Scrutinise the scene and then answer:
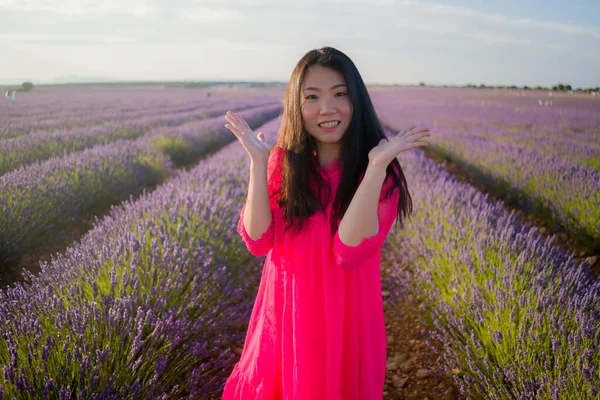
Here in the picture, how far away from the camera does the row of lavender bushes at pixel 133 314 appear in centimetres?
127

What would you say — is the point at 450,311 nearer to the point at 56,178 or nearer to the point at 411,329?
the point at 411,329

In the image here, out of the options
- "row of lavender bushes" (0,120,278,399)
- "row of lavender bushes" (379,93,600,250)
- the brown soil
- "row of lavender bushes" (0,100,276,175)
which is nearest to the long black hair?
"row of lavender bushes" (379,93,600,250)

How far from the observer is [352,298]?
45.9 inches

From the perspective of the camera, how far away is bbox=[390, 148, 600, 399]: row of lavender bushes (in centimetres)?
143

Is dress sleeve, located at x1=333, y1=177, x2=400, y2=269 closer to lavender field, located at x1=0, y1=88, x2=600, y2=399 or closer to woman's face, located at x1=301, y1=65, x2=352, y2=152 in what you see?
woman's face, located at x1=301, y1=65, x2=352, y2=152

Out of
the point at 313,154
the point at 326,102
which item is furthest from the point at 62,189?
the point at 326,102

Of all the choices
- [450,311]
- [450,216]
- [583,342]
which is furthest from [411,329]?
[583,342]

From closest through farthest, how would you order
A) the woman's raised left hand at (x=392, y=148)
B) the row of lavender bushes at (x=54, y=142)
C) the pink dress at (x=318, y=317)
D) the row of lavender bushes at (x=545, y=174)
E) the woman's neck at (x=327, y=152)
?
1. the woman's raised left hand at (x=392, y=148)
2. the pink dress at (x=318, y=317)
3. the woman's neck at (x=327, y=152)
4. the row of lavender bushes at (x=545, y=174)
5. the row of lavender bushes at (x=54, y=142)

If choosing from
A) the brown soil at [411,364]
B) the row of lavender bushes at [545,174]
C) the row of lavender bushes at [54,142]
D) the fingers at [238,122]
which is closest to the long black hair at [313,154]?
the fingers at [238,122]

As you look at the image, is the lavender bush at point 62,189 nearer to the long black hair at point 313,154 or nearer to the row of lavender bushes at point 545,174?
the long black hair at point 313,154

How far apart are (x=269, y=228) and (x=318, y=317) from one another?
0.30 m

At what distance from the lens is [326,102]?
3.78 feet

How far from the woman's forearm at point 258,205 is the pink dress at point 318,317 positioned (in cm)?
4

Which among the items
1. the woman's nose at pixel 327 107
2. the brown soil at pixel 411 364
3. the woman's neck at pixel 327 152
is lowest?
the brown soil at pixel 411 364
